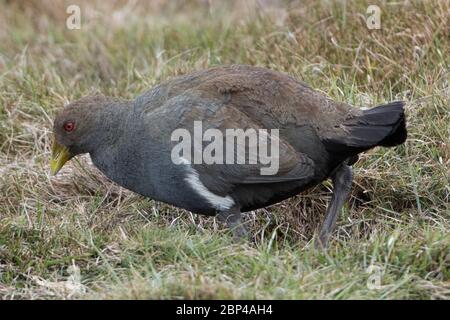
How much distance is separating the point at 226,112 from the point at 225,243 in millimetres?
769

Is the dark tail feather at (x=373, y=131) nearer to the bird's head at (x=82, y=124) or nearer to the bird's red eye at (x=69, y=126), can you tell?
the bird's head at (x=82, y=124)

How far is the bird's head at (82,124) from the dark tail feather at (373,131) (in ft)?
4.73

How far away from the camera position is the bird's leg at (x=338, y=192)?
5.52m

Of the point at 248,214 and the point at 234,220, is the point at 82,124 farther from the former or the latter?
the point at 248,214

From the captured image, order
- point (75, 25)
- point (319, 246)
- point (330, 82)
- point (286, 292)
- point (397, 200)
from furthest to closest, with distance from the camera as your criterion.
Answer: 1. point (75, 25)
2. point (330, 82)
3. point (397, 200)
4. point (319, 246)
5. point (286, 292)

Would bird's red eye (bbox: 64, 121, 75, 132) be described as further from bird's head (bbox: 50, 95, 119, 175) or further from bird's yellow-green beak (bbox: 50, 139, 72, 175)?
bird's yellow-green beak (bbox: 50, 139, 72, 175)

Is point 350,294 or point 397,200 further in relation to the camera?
point 397,200

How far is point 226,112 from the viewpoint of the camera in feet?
17.3

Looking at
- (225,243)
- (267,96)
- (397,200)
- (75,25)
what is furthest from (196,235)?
(75,25)

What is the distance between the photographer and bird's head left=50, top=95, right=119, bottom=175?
562 centimetres

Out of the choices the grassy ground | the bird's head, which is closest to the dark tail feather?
the grassy ground

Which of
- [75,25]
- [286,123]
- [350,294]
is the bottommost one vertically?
[350,294]

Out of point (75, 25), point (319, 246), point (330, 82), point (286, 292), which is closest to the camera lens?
point (286, 292)

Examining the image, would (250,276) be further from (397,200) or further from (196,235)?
(397,200)
